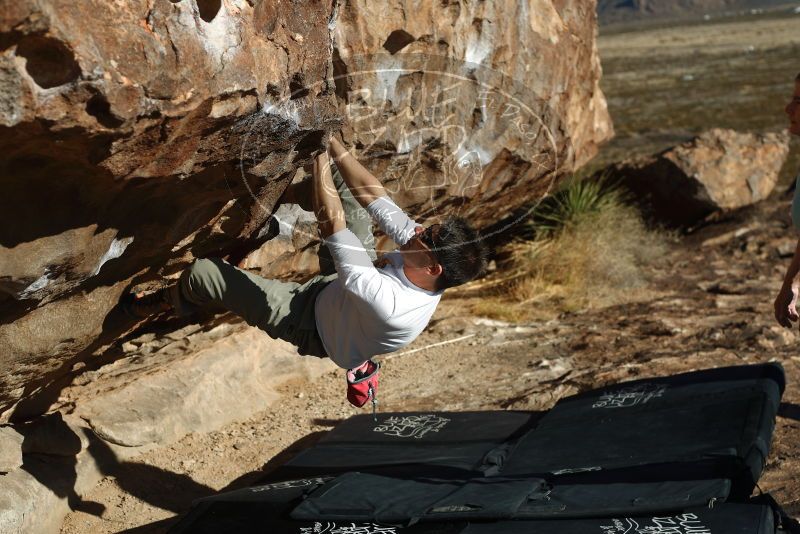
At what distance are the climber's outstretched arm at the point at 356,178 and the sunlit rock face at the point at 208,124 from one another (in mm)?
207

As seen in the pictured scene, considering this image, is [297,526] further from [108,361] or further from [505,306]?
[505,306]

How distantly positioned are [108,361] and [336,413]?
5.66 feet

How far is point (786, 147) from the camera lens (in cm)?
1092

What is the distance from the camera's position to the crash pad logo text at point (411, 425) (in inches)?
230

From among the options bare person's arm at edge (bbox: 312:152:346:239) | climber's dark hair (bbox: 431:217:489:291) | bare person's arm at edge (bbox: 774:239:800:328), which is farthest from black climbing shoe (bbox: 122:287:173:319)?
bare person's arm at edge (bbox: 774:239:800:328)

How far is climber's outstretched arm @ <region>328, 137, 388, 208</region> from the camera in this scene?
14.1ft

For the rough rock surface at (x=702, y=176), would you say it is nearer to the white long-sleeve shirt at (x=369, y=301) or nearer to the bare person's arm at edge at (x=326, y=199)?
the white long-sleeve shirt at (x=369, y=301)

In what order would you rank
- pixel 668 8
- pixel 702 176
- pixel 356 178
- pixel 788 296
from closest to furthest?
1. pixel 356 178
2. pixel 788 296
3. pixel 702 176
4. pixel 668 8

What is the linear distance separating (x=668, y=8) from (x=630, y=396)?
93796mm

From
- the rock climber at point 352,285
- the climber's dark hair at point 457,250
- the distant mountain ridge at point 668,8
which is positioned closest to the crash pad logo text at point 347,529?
the rock climber at point 352,285

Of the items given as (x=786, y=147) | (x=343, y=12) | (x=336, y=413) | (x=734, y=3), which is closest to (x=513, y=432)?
(x=336, y=413)

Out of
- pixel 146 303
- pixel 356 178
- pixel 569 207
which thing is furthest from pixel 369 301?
pixel 569 207

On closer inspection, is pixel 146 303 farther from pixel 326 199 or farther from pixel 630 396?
pixel 630 396

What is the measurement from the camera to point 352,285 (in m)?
4.13
